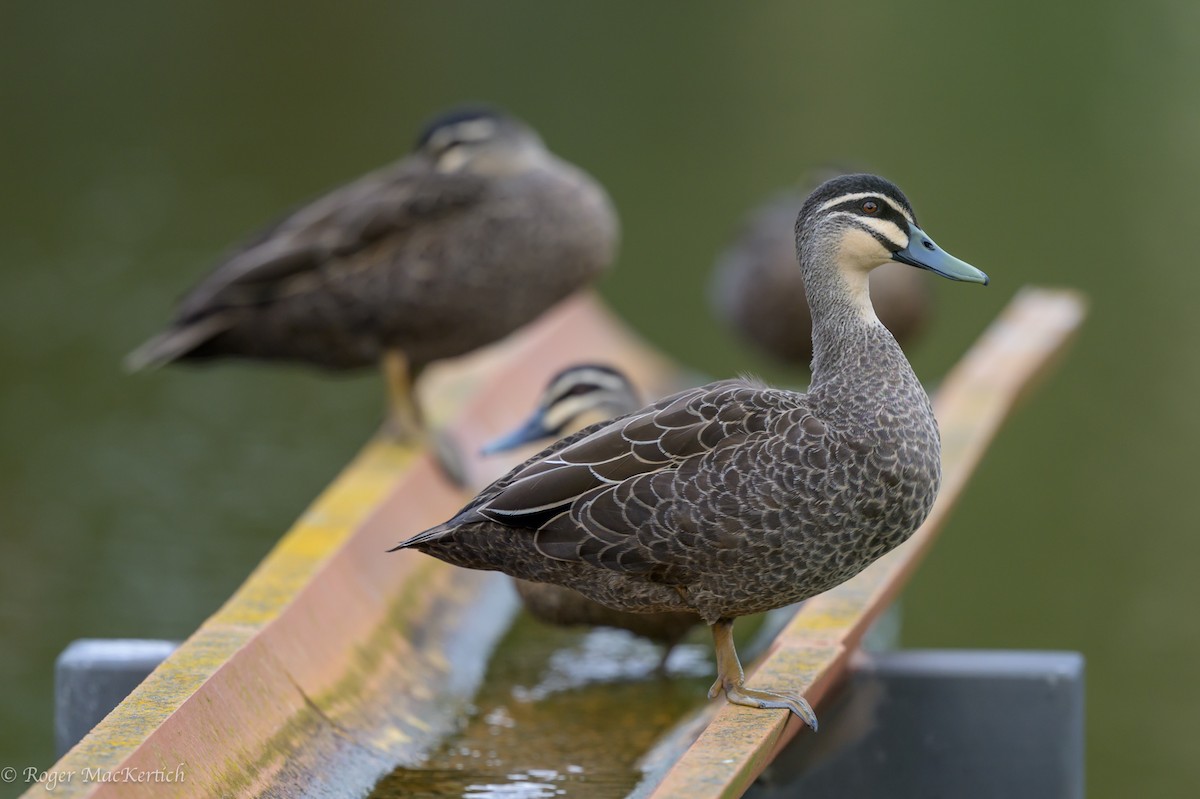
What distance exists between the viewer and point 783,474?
344 centimetres

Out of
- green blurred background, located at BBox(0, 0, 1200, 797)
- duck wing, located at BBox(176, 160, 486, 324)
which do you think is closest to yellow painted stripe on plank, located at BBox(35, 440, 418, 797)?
duck wing, located at BBox(176, 160, 486, 324)

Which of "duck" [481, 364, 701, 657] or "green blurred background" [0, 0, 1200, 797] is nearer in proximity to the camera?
"duck" [481, 364, 701, 657]

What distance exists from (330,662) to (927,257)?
1721 mm

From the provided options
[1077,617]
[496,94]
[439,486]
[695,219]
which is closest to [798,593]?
[439,486]

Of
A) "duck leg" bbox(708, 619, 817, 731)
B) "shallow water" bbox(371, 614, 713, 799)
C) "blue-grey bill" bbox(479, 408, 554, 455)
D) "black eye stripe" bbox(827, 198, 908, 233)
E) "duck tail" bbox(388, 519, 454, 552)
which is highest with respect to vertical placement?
"black eye stripe" bbox(827, 198, 908, 233)

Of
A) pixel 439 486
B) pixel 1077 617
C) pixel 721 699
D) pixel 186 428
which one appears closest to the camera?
pixel 721 699

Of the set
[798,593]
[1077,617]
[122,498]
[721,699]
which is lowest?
[1077,617]

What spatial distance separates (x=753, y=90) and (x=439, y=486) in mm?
8812

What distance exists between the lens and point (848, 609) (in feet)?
13.7

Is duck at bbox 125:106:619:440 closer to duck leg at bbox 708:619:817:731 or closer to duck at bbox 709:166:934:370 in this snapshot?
duck at bbox 709:166:934:370

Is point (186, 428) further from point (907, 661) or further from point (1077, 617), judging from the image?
point (907, 661)

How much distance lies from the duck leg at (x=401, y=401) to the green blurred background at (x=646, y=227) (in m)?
1.21

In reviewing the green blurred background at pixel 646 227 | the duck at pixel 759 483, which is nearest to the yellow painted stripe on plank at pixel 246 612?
A: the duck at pixel 759 483

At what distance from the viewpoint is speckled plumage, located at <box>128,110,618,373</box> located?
5.50 metres
